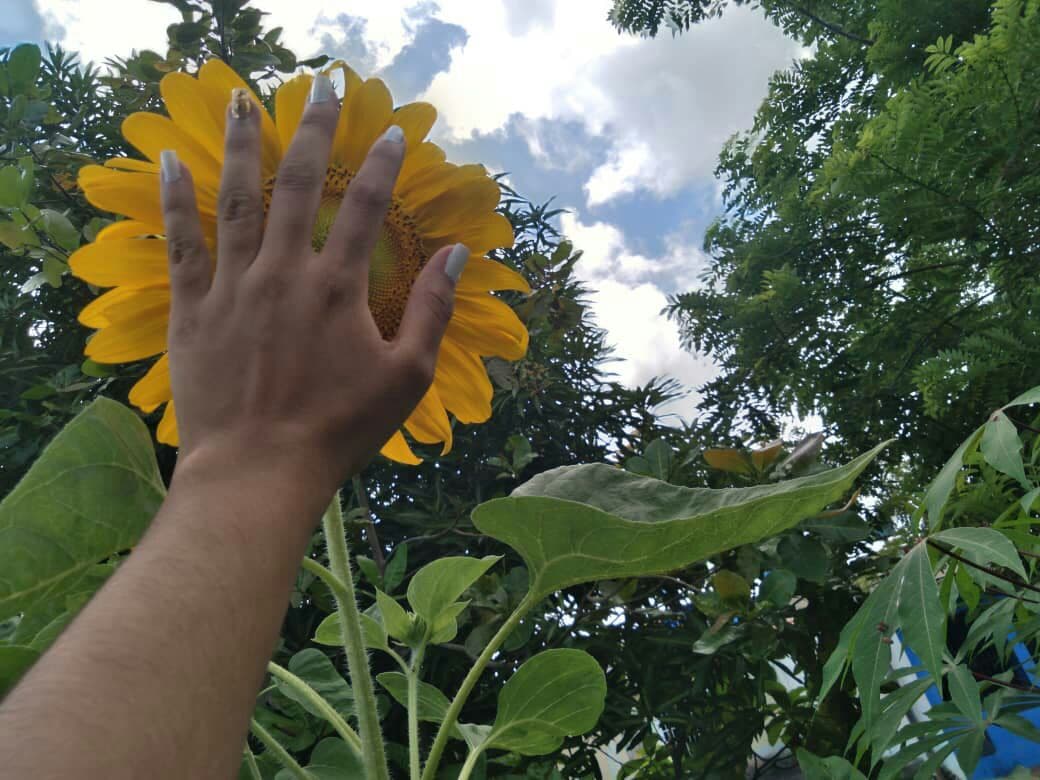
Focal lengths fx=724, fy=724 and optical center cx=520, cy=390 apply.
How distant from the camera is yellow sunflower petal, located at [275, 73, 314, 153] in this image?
588mm

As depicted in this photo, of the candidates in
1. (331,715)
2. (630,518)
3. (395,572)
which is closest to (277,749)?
(331,715)

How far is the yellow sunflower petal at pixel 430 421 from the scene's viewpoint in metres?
0.67

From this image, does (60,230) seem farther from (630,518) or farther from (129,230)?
(630,518)

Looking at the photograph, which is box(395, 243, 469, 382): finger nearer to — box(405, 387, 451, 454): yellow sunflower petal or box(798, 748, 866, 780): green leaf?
box(405, 387, 451, 454): yellow sunflower petal

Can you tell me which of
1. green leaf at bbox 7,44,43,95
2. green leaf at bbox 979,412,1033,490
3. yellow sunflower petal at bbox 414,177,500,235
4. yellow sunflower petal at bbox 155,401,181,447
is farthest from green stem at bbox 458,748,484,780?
green leaf at bbox 7,44,43,95

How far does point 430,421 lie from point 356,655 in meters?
0.21

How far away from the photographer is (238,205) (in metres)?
0.50

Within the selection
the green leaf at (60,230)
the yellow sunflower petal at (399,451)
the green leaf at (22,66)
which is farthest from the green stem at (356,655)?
the green leaf at (22,66)

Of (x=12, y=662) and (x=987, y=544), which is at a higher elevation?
(x=987, y=544)

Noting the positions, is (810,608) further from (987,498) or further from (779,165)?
(779,165)

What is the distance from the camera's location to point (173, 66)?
1446 millimetres

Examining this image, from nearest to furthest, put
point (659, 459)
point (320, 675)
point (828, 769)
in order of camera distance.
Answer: point (320, 675), point (828, 769), point (659, 459)

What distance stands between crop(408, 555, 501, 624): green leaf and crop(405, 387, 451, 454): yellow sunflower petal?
123 mm

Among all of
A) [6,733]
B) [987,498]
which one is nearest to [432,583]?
[6,733]
